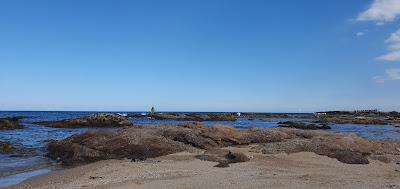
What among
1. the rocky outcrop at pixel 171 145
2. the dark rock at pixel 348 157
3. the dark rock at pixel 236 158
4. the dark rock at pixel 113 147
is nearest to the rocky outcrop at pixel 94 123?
the rocky outcrop at pixel 171 145

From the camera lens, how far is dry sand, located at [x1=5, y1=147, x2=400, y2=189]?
12.2 metres

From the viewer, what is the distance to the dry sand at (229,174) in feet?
40.0

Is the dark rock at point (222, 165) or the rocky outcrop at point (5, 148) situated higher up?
the rocky outcrop at point (5, 148)

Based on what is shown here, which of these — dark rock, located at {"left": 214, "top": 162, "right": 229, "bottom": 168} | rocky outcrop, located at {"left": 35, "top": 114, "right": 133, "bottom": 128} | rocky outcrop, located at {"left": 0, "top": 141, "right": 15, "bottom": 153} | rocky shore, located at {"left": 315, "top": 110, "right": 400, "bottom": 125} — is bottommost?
dark rock, located at {"left": 214, "top": 162, "right": 229, "bottom": 168}

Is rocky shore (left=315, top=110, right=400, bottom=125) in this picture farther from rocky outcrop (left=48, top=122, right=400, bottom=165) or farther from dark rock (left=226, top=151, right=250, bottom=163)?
dark rock (left=226, top=151, right=250, bottom=163)

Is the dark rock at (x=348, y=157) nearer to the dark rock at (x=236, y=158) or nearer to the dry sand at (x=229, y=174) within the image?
the dry sand at (x=229, y=174)

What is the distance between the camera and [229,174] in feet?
45.1

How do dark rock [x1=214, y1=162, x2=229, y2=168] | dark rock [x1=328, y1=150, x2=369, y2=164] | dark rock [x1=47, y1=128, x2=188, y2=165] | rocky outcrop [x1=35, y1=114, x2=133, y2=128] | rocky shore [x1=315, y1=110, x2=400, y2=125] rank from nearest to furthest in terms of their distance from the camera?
dark rock [x1=214, y1=162, x2=229, y2=168] < dark rock [x1=328, y1=150, x2=369, y2=164] < dark rock [x1=47, y1=128, x2=188, y2=165] < rocky outcrop [x1=35, y1=114, x2=133, y2=128] < rocky shore [x1=315, y1=110, x2=400, y2=125]

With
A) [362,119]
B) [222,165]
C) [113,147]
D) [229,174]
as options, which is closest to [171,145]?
[113,147]

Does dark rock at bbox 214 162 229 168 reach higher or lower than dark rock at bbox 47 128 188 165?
lower

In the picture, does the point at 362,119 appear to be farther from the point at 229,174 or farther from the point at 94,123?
the point at 229,174

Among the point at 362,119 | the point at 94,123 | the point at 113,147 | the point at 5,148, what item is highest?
the point at 362,119

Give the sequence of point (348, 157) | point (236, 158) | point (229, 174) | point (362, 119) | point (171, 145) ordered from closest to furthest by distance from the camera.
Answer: point (229, 174) < point (236, 158) < point (348, 157) < point (171, 145) < point (362, 119)

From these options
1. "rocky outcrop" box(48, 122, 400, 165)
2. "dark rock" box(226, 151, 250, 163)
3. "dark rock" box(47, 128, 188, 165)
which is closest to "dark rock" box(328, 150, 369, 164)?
"rocky outcrop" box(48, 122, 400, 165)
